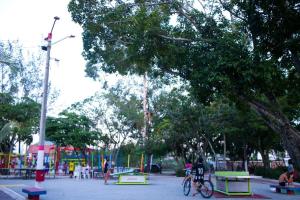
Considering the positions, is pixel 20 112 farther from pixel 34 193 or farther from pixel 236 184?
pixel 236 184

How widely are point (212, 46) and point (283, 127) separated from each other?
378 cm

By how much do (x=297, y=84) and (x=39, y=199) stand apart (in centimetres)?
1094

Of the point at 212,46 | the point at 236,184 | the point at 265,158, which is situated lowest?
the point at 236,184

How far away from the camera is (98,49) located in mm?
17125

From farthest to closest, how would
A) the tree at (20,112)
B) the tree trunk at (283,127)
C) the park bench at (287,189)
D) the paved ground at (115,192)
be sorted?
the tree at (20,112)
the park bench at (287,189)
the paved ground at (115,192)
the tree trunk at (283,127)

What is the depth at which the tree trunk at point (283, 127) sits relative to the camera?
12.0 metres

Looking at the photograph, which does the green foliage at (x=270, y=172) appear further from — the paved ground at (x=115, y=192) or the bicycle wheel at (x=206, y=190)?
the bicycle wheel at (x=206, y=190)

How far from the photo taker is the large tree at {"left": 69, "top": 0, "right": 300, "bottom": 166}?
39.5ft

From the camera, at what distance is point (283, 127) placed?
12242 millimetres

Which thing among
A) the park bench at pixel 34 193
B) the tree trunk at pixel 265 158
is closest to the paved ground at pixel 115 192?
the park bench at pixel 34 193

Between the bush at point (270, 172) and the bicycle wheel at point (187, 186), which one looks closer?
the bicycle wheel at point (187, 186)

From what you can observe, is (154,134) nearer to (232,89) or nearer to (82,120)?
(82,120)

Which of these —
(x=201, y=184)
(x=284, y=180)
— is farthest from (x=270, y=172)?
(x=201, y=184)

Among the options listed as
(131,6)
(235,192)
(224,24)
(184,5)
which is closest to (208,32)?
(224,24)
